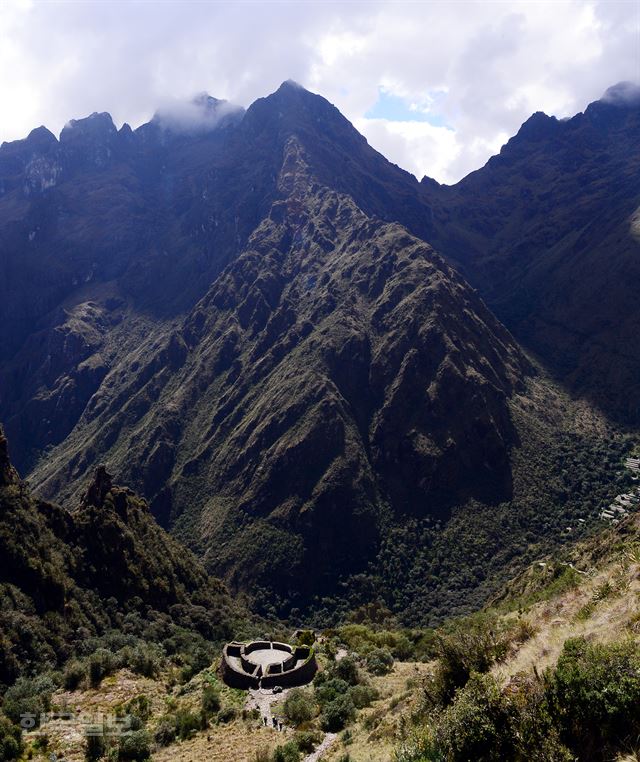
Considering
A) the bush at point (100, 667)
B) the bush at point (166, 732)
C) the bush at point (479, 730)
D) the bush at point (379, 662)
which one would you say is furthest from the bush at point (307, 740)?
the bush at point (100, 667)

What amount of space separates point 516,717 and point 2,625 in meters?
50.0

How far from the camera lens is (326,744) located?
31375 millimetres

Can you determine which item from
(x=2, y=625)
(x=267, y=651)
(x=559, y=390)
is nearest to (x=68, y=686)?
(x=2, y=625)

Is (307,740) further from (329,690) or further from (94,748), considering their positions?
(94,748)

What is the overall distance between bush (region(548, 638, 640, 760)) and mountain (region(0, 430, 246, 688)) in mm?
46935

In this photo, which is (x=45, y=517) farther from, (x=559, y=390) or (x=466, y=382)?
(x=559, y=390)

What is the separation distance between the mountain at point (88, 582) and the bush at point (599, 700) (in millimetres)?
46935

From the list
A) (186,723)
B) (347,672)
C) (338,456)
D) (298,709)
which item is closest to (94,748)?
(186,723)

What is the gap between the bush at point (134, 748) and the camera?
31.4m

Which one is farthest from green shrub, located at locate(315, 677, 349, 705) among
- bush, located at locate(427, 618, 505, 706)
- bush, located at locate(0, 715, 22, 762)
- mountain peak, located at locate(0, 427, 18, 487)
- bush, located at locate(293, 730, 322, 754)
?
mountain peak, located at locate(0, 427, 18, 487)

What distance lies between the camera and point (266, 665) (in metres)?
47.7

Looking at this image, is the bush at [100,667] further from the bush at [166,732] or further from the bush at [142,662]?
the bush at [166,732]

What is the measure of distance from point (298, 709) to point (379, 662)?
12822 mm

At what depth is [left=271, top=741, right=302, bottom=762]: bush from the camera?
28594 mm
